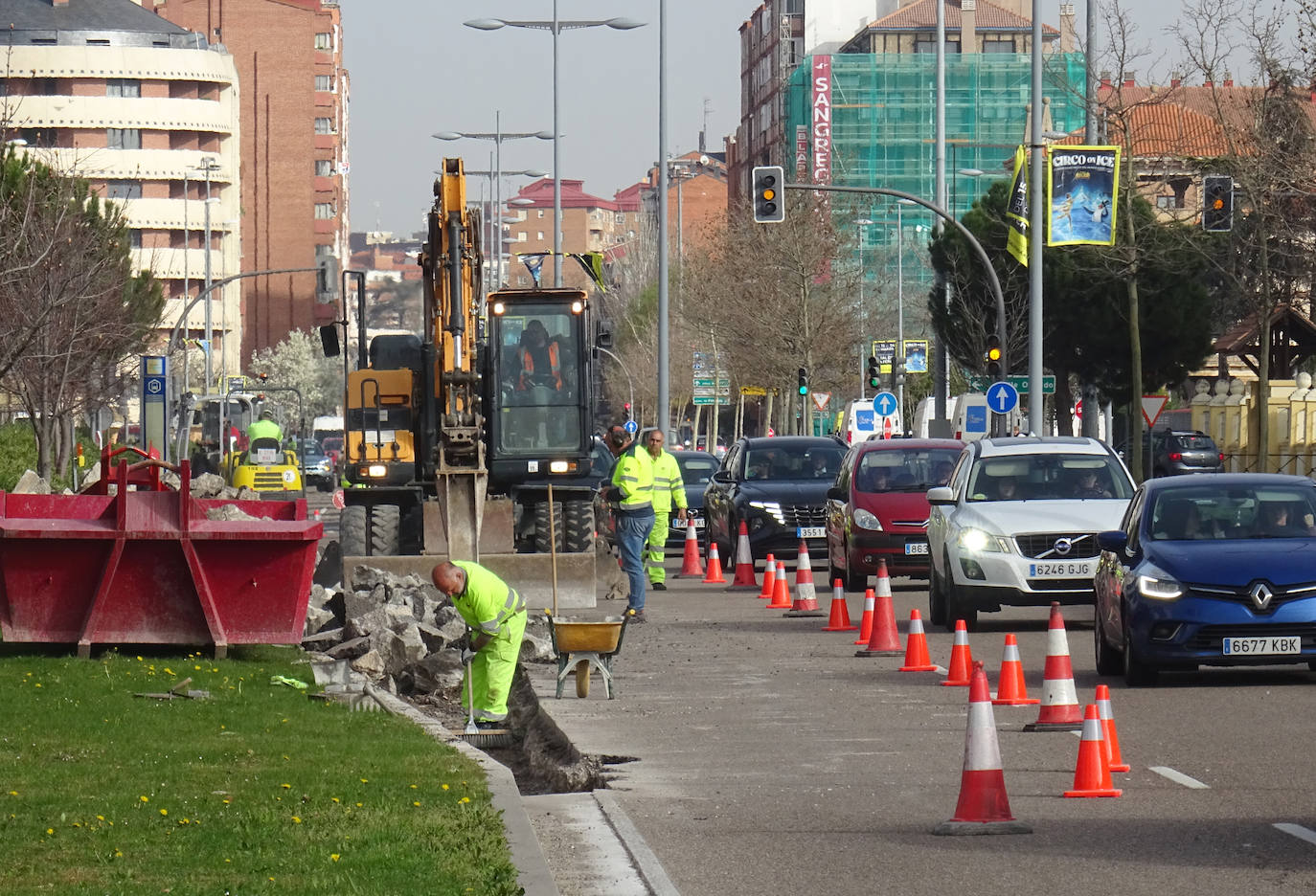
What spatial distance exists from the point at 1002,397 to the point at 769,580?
13.5m

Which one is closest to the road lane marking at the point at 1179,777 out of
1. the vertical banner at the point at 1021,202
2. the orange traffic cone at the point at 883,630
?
the orange traffic cone at the point at 883,630

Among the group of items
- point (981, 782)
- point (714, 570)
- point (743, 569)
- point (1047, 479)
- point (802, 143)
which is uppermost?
point (802, 143)

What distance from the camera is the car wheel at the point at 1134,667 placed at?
14.9 m

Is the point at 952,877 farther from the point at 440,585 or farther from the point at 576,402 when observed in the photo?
the point at 576,402

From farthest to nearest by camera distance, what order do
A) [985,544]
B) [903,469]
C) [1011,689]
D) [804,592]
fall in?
1. [903,469]
2. [804,592]
3. [985,544]
4. [1011,689]

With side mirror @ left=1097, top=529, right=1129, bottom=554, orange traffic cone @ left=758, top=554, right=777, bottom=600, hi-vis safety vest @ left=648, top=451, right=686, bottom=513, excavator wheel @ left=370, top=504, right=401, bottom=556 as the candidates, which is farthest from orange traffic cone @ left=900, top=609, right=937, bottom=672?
excavator wheel @ left=370, top=504, right=401, bottom=556

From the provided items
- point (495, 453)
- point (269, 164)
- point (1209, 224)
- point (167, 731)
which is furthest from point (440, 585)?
point (269, 164)

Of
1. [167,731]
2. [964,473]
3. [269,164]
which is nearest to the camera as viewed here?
[167,731]

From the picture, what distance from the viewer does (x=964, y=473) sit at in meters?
21.2

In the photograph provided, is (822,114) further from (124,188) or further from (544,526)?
(544,526)

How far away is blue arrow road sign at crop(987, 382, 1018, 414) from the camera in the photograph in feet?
126

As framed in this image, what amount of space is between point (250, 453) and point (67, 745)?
36625 mm

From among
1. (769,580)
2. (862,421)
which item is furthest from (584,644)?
(862,421)

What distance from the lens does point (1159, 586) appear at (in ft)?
48.4
